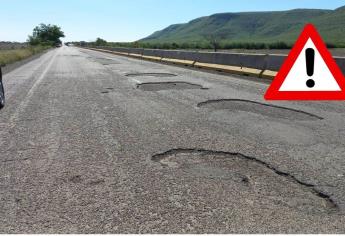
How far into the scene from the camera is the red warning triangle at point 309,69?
269 inches

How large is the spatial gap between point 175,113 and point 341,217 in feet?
14.6

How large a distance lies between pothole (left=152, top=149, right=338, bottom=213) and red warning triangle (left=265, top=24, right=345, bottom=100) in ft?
9.97

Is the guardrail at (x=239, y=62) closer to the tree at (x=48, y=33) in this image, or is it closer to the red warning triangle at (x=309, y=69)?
the red warning triangle at (x=309, y=69)

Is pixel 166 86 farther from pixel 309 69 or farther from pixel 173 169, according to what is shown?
pixel 173 169

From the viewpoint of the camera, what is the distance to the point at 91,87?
37.5 ft

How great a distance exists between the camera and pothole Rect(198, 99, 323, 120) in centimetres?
687

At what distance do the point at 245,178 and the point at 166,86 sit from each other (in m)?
7.79

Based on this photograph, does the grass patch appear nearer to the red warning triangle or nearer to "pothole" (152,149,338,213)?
the red warning triangle

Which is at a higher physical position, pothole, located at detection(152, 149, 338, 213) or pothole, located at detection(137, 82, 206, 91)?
pothole, located at detection(152, 149, 338, 213)

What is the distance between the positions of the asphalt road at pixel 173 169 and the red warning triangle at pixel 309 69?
1.77 feet

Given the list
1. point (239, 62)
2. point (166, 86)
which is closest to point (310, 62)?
point (166, 86)

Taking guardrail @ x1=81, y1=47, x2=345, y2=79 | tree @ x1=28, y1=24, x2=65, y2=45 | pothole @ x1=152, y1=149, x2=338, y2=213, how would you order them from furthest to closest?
tree @ x1=28, y1=24, x2=65, y2=45, guardrail @ x1=81, y1=47, x2=345, y2=79, pothole @ x1=152, y1=149, x2=338, y2=213

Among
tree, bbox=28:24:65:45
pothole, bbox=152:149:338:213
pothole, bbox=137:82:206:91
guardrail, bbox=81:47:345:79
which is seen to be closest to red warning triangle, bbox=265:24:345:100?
pothole, bbox=152:149:338:213

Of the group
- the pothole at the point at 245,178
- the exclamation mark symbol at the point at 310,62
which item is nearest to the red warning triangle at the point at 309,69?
the exclamation mark symbol at the point at 310,62
